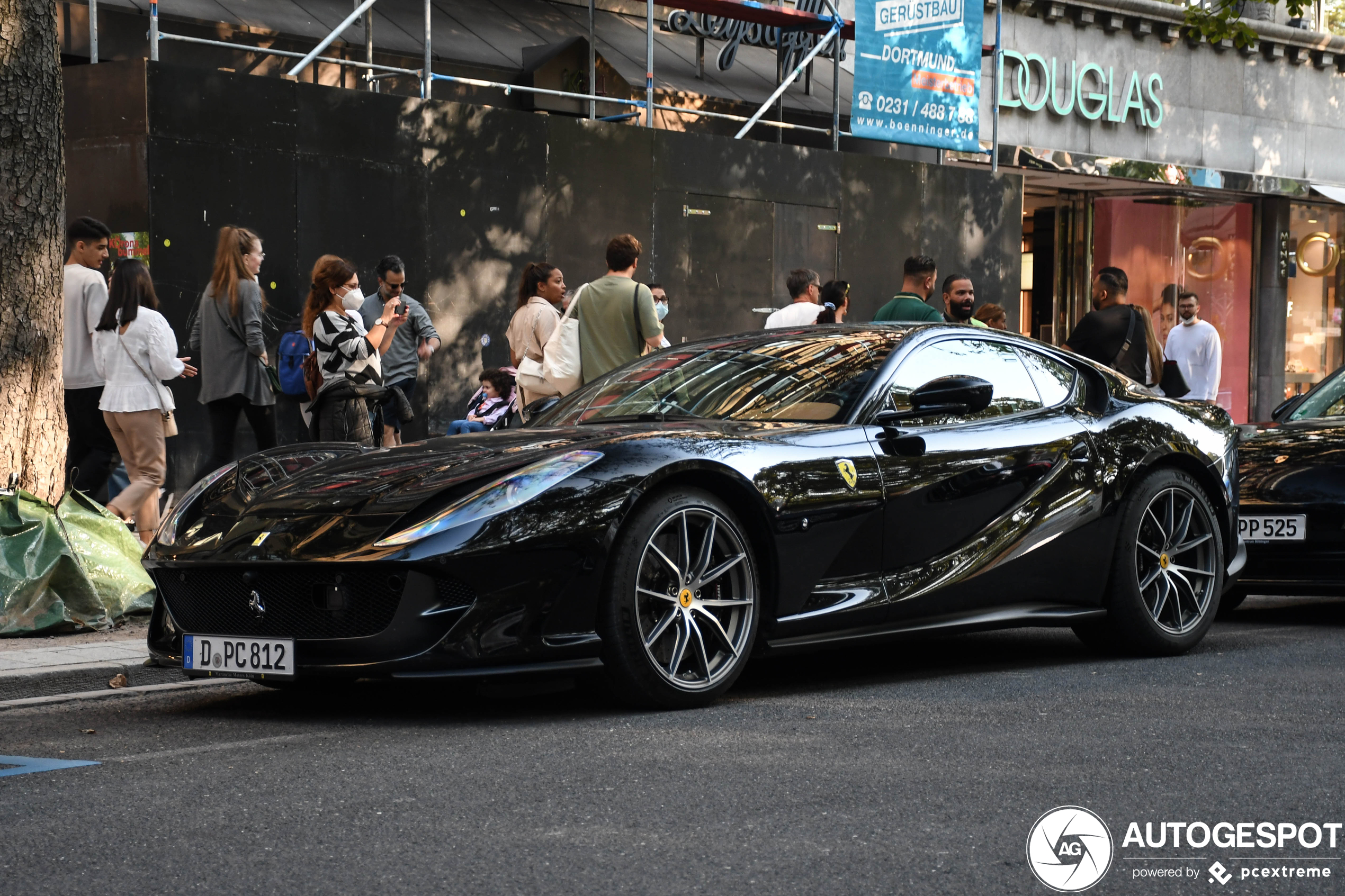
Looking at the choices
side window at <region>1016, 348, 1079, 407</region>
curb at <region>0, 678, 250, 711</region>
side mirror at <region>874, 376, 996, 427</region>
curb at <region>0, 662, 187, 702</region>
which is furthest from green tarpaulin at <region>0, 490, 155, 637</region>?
side window at <region>1016, 348, 1079, 407</region>

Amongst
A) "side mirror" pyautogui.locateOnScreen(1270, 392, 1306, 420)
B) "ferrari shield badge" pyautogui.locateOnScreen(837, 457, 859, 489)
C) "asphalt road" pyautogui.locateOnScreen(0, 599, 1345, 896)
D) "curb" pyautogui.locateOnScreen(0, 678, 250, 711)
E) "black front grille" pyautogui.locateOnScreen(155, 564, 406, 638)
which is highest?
"side mirror" pyautogui.locateOnScreen(1270, 392, 1306, 420)

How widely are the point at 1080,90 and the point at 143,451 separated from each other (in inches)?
635

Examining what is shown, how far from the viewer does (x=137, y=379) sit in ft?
33.0

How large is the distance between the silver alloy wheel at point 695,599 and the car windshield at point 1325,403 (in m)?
4.83

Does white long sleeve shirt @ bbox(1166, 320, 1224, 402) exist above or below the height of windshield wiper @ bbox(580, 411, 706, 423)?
above

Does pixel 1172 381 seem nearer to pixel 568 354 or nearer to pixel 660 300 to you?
pixel 568 354

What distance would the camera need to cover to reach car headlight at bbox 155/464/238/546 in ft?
19.5

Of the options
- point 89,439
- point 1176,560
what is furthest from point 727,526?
point 89,439

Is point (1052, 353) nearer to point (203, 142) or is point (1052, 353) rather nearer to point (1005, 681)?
point (1005, 681)

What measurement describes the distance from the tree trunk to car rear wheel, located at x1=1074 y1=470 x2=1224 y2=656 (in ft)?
16.6

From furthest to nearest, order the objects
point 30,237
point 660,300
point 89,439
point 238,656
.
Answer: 1. point 660,300
2. point 89,439
3. point 30,237
4. point 238,656

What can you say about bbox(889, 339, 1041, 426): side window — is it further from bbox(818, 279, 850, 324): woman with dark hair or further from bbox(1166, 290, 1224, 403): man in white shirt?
bbox(1166, 290, 1224, 403): man in white shirt

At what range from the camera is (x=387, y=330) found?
38.0ft

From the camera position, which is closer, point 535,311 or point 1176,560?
point 1176,560
